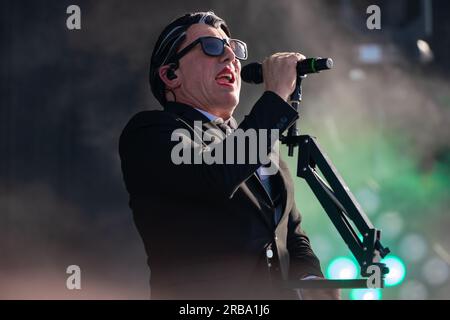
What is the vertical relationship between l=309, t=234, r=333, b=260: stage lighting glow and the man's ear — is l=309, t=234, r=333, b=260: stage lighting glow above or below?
above

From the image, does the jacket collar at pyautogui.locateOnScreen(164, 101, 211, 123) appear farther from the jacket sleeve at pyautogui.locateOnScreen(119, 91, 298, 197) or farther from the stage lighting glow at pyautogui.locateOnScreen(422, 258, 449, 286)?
the stage lighting glow at pyautogui.locateOnScreen(422, 258, 449, 286)

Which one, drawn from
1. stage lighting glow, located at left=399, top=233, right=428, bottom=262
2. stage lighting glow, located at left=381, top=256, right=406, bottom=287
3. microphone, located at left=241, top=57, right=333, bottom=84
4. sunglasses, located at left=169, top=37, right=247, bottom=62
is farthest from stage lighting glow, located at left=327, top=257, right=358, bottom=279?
microphone, located at left=241, top=57, right=333, bottom=84

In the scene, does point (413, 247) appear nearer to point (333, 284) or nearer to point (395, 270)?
point (395, 270)

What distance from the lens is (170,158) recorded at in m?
2.29

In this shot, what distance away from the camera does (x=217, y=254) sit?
2.26 metres

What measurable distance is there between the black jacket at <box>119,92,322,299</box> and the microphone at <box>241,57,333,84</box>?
0.44 feet

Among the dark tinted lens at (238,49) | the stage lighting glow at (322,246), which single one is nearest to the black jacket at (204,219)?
the dark tinted lens at (238,49)

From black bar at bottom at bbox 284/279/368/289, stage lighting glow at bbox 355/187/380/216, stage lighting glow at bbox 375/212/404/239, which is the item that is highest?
stage lighting glow at bbox 355/187/380/216

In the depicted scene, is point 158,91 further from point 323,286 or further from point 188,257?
point 323,286

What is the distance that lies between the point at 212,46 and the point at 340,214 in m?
0.78

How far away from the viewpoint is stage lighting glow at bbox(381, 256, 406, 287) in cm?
597

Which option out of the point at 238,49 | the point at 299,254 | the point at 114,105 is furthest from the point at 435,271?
the point at 238,49

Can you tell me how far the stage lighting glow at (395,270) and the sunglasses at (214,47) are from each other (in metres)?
3.74
